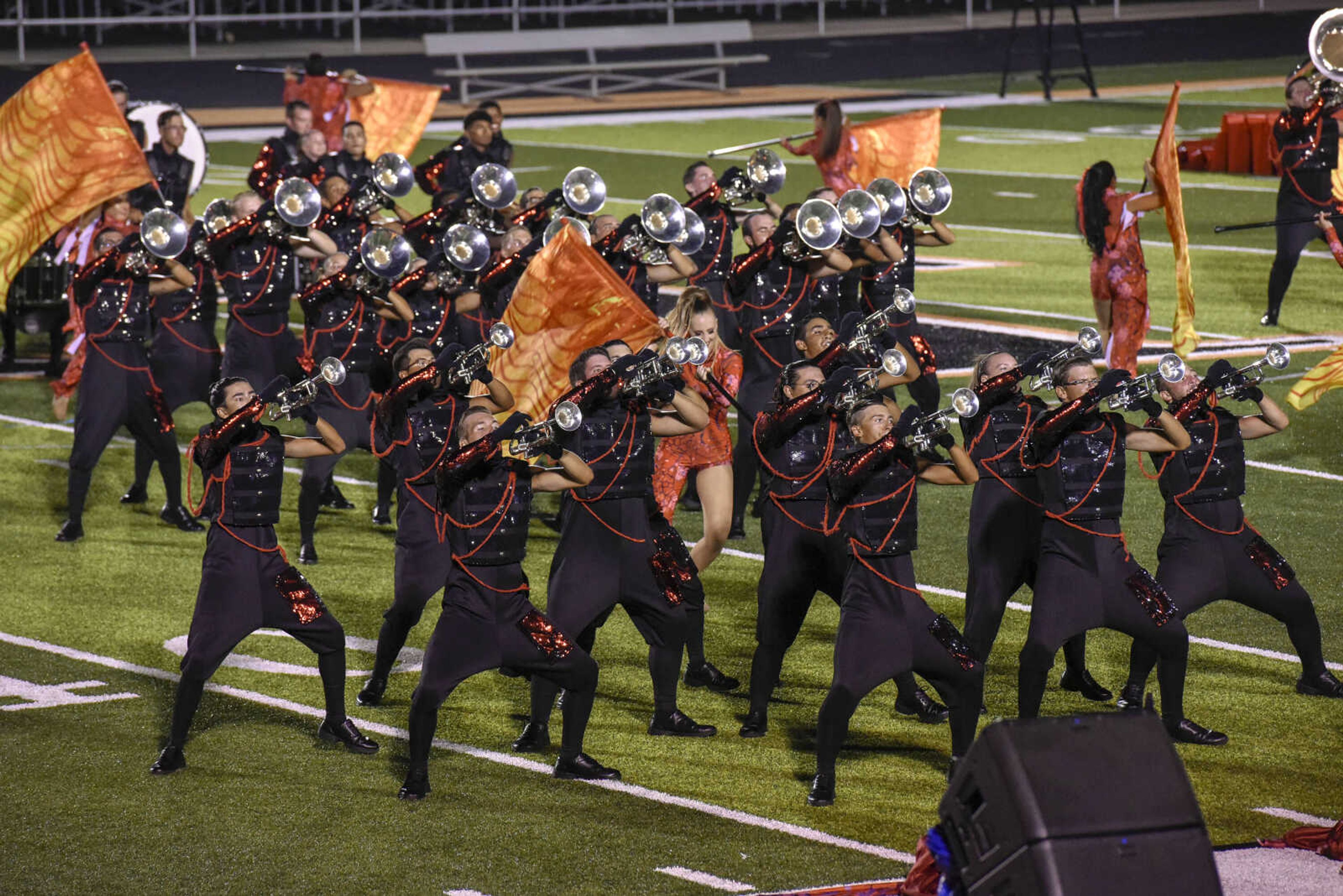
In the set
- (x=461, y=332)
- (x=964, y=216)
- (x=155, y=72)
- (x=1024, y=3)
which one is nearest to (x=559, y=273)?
(x=461, y=332)

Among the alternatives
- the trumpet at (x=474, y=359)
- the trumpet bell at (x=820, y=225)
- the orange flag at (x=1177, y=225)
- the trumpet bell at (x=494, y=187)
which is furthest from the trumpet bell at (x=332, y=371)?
the orange flag at (x=1177, y=225)

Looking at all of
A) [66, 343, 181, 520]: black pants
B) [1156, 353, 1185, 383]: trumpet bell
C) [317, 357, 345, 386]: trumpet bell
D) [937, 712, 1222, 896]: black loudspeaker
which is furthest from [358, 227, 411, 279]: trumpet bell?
[937, 712, 1222, 896]: black loudspeaker

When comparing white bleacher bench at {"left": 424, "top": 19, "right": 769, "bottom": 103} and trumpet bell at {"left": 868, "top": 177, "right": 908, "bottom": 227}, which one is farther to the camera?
white bleacher bench at {"left": 424, "top": 19, "right": 769, "bottom": 103}

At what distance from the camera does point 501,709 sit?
871 cm

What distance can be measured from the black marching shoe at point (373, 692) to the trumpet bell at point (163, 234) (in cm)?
335

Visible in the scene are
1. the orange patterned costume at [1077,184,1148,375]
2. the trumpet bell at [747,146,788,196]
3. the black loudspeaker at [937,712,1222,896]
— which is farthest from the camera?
the orange patterned costume at [1077,184,1148,375]

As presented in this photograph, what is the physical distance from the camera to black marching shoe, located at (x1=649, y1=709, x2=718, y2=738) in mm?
8258

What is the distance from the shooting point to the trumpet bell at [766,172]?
12.0 metres

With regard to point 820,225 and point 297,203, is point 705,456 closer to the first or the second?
point 820,225

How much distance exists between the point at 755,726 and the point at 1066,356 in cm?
189

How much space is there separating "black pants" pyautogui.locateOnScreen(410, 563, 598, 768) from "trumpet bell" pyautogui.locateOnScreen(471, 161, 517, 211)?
5.00m

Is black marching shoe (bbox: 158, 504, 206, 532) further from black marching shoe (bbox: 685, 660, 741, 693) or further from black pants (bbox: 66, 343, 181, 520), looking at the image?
black marching shoe (bbox: 685, 660, 741, 693)

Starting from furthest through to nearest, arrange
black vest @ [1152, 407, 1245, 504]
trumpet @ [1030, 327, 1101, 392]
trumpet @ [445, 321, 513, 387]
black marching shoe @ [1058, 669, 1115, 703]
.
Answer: black marching shoe @ [1058, 669, 1115, 703]
trumpet @ [445, 321, 513, 387]
black vest @ [1152, 407, 1245, 504]
trumpet @ [1030, 327, 1101, 392]

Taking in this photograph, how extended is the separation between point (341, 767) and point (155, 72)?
26.4 m
